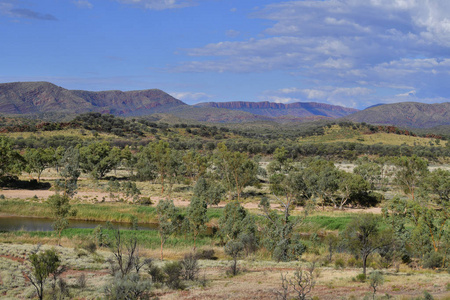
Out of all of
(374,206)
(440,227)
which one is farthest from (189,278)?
(374,206)

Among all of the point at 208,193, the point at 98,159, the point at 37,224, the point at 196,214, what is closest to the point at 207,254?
the point at 196,214

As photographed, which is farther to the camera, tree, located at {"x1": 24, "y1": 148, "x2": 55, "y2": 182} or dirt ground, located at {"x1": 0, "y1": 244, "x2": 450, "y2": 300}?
tree, located at {"x1": 24, "y1": 148, "x2": 55, "y2": 182}

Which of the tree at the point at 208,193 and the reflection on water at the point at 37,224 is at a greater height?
the tree at the point at 208,193

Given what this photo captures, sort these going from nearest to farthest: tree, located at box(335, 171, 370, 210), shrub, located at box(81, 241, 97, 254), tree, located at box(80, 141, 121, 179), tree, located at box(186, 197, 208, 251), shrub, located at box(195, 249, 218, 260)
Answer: shrub, located at box(81, 241, 97, 254) → shrub, located at box(195, 249, 218, 260) → tree, located at box(186, 197, 208, 251) → tree, located at box(335, 171, 370, 210) → tree, located at box(80, 141, 121, 179)

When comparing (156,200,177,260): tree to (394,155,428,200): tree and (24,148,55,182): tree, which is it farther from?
(24,148,55,182): tree

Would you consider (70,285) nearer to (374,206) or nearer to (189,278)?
(189,278)

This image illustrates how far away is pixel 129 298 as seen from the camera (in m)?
16.7

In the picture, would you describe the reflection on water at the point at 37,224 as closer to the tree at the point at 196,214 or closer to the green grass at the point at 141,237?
the green grass at the point at 141,237

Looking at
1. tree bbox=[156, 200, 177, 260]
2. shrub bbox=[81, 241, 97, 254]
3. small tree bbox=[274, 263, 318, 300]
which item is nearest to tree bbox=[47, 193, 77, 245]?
shrub bbox=[81, 241, 97, 254]

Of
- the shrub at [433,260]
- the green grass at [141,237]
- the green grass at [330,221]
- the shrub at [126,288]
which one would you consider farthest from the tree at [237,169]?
the shrub at [126,288]

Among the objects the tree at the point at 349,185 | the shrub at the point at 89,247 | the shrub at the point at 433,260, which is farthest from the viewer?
the tree at the point at 349,185

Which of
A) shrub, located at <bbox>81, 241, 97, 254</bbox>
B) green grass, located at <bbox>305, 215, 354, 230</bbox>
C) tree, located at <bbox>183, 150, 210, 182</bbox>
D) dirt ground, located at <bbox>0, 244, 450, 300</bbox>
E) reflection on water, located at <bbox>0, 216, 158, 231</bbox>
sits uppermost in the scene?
tree, located at <bbox>183, 150, 210, 182</bbox>

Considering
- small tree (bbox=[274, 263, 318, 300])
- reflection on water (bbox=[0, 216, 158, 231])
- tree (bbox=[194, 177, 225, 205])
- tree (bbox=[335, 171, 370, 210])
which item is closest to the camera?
small tree (bbox=[274, 263, 318, 300])

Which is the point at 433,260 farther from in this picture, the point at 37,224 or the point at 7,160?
the point at 7,160
